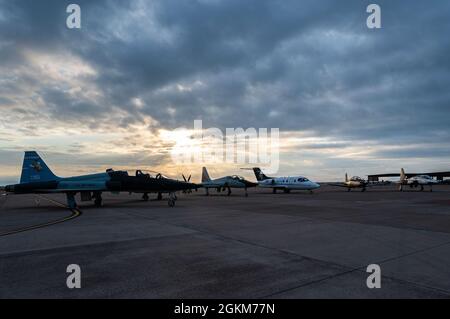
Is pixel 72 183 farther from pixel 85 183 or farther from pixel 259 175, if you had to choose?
pixel 259 175

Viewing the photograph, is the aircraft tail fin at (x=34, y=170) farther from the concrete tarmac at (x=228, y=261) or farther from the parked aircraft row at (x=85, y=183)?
the concrete tarmac at (x=228, y=261)

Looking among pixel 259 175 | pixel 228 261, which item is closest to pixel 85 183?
pixel 228 261

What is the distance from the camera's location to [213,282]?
4.99 meters

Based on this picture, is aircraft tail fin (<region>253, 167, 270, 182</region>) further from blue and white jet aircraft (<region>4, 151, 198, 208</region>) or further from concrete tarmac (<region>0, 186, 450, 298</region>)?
concrete tarmac (<region>0, 186, 450, 298</region>)

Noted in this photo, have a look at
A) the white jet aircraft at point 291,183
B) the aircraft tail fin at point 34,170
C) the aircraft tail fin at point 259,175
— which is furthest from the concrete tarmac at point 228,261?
the aircraft tail fin at point 259,175

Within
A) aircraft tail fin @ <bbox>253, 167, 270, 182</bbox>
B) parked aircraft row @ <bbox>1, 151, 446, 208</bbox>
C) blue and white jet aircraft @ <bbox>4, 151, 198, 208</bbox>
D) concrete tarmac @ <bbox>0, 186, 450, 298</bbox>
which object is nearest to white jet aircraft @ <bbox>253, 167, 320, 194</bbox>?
aircraft tail fin @ <bbox>253, 167, 270, 182</bbox>

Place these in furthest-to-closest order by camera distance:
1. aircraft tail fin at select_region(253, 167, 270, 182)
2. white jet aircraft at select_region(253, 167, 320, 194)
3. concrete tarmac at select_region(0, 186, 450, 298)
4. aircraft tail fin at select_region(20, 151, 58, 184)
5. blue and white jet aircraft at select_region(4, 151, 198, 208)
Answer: aircraft tail fin at select_region(253, 167, 270, 182) < white jet aircraft at select_region(253, 167, 320, 194) < aircraft tail fin at select_region(20, 151, 58, 184) < blue and white jet aircraft at select_region(4, 151, 198, 208) < concrete tarmac at select_region(0, 186, 450, 298)

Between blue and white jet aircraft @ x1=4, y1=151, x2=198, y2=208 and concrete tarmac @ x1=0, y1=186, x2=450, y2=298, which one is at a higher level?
blue and white jet aircraft @ x1=4, y1=151, x2=198, y2=208

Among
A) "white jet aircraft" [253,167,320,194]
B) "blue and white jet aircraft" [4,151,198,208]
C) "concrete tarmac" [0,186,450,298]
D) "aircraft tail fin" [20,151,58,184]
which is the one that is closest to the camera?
"concrete tarmac" [0,186,450,298]

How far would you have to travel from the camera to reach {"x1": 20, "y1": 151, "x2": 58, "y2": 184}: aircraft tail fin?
68.7 ft

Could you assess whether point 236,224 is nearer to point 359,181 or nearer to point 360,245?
point 360,245

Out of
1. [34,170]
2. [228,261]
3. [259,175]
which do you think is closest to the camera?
[228,261]

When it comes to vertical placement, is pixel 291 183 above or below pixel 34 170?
below

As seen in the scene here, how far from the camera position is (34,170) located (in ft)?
69.2
